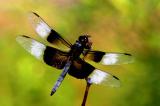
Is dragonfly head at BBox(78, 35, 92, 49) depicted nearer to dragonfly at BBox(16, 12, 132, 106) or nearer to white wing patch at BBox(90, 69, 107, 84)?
dragonfly at BBox(16, 12, 132, 106)

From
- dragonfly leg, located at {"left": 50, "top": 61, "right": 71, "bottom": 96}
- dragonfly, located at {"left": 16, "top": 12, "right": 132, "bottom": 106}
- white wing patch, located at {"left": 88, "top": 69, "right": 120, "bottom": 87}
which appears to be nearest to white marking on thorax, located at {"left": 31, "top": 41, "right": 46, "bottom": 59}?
dragonfly, located at {"left": 16, "top": 12, "right": 132, "bottom": 106}

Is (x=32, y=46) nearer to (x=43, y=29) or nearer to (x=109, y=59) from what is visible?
(x=43, y=29)

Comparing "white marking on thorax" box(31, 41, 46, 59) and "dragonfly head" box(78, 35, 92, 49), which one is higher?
"dragonfly head" box(78, 35, 92, 49)

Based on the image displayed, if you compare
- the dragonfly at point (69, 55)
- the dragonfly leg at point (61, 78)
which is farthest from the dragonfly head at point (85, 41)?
the dragonfly leg at point (61, 78)

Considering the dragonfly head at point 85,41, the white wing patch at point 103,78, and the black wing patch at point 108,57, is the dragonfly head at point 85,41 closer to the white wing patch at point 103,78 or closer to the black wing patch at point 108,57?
the black wing patch at point 108,57

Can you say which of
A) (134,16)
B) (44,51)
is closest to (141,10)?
(134,16)
